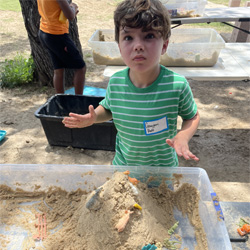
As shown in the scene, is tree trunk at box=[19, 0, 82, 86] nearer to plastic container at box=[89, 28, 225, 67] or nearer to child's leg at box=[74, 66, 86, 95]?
child's leg at box=[74, 66, 86, 95]

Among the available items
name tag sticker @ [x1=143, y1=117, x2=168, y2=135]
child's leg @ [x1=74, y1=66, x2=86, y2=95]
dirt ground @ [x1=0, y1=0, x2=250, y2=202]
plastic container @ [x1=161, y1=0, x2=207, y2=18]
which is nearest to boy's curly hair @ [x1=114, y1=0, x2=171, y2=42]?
name tag sticker @ [x1=143, y1=117, x2=168, y2=135]

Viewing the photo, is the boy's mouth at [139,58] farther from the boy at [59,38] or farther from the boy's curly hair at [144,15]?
the boy at [59,38]

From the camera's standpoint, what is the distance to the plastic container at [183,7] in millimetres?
3020

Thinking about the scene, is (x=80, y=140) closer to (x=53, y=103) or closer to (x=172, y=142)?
(x=53, y=103)

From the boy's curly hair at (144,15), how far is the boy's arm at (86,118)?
15.5 inches

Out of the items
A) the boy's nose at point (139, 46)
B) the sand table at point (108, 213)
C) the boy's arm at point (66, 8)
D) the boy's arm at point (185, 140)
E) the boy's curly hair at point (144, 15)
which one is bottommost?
the sand table at point (108, 213)

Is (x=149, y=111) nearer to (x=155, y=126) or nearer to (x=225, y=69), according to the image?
(x=155, y=126)

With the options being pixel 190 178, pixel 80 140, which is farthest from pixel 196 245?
pixel 80 140

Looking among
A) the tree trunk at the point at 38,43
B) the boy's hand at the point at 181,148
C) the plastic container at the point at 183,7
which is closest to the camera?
the boy's hand at the point at 181,148

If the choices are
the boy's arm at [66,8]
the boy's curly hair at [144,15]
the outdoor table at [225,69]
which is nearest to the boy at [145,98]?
the boy's curly hair at [144,15]

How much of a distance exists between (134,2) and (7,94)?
2.93 meters

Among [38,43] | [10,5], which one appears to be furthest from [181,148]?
[10,5]

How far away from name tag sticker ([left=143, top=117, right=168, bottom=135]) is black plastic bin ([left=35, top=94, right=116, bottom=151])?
40.6 inches

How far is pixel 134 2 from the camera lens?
101cm
